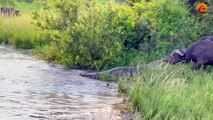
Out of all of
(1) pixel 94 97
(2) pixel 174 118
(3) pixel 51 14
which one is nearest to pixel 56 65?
(3) pixel 51 14

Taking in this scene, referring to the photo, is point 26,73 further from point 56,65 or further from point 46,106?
point 46,106

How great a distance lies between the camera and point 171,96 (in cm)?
959

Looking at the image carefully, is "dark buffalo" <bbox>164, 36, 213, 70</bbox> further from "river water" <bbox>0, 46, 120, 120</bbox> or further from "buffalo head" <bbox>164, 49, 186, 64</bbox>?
"river water" <bbox>0, 46, 120, 120</bbox>

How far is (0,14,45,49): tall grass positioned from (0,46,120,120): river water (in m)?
4.05

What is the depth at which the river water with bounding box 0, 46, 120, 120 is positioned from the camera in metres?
9.48

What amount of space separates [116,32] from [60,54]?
70.3 inches

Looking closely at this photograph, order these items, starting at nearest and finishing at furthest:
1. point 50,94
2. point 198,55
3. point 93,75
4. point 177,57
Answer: point 50,94
point 198,55
point 93,75
point 177,57

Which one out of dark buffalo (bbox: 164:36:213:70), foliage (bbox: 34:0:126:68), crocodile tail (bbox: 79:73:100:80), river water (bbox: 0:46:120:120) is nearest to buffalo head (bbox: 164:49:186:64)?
dark buffalo (bbox: 164:36:213:70)

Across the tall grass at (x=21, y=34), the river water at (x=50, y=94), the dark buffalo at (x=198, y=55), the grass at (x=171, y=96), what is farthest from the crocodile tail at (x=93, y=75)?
the tall grass at (x=21, y=34)

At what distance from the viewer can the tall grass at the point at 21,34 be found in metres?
20.6

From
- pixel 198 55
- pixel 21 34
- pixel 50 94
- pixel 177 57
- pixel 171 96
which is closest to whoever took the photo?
pixel 171 96

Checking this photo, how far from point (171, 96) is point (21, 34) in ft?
39.4

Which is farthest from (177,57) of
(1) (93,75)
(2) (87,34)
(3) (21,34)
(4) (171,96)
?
(3) (21,34)

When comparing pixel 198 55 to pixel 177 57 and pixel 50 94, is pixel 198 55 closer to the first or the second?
pixel 177 57
